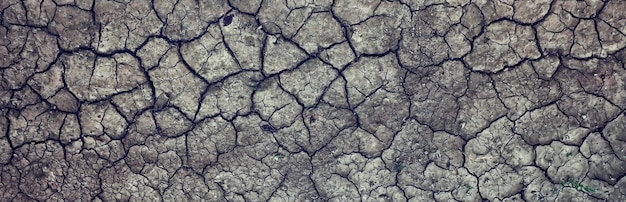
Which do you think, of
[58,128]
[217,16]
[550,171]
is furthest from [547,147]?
[58,128]

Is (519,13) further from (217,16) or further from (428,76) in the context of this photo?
(217,16)

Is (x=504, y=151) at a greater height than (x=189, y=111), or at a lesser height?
greater

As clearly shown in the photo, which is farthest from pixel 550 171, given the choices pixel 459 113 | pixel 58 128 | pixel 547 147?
pixel 58 128

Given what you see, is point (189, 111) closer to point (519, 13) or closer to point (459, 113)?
point (459, 113)

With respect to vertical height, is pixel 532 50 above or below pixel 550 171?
above

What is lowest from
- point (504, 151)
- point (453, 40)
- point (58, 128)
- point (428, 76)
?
point (58, 128)

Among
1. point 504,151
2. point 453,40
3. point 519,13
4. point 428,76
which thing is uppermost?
Answer: point 519,13
